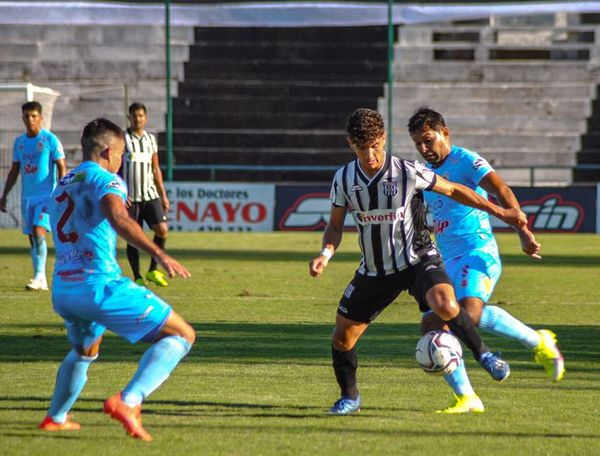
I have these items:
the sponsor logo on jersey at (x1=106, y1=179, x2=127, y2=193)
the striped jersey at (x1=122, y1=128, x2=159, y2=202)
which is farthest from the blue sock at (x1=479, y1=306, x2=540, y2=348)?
the striped jersey at (x1=122, y1=128, x2=159, y2=202)

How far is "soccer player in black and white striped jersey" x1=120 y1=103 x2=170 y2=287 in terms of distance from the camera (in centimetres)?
1430

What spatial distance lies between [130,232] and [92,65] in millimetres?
25602

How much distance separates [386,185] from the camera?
684 centimetres

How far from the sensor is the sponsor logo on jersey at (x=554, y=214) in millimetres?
23453

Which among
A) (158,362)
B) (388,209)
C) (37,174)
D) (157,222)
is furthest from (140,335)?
(157,222)

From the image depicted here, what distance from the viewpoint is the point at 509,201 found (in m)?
7.41

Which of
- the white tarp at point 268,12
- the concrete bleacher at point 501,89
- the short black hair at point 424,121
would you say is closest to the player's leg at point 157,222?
the short black hair at point 424,121

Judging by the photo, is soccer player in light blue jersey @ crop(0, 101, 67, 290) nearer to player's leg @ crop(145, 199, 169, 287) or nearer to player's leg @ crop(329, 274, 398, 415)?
player's leg @ crop(145, 199, 169, 287)

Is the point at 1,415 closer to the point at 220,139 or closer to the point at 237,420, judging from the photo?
the point at 237,420

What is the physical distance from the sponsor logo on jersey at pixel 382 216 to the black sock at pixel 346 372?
778mm

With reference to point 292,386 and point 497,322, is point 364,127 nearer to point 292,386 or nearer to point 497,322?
point 497,322

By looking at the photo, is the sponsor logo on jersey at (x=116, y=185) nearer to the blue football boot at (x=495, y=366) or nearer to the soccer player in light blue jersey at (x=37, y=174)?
the blue football boot at (x=495, y=366)

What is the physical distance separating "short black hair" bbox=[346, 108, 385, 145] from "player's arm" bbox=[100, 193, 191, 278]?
1513 millimetres

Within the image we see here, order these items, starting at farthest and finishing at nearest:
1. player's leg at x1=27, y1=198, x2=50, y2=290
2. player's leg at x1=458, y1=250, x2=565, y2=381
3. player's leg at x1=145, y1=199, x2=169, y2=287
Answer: player's leg at x1=145, y1=199, x2=169, y2=287
player's leg at x1=27, y1=198, x2=50, y2=290
player's leg at x1=458, y1=250, x2=565, y2=381
